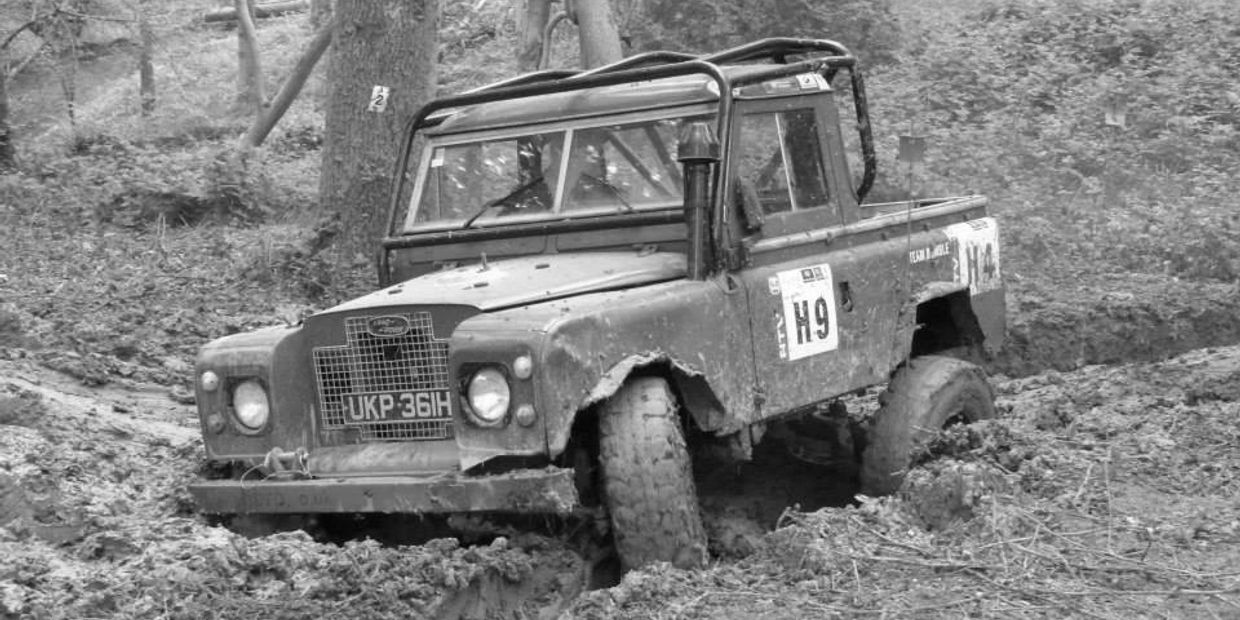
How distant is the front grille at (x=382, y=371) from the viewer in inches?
218

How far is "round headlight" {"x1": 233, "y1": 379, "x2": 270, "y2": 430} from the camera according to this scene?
5.82 metres

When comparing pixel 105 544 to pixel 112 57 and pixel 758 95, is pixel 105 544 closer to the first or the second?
pixel 758 95

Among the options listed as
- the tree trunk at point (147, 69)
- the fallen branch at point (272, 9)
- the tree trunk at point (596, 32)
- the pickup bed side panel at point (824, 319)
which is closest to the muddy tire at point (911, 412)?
the pickup bed side panel at point (824, 319)

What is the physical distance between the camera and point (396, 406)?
566 cm

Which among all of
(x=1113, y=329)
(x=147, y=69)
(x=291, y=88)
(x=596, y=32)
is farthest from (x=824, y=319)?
(x=147, y=69)

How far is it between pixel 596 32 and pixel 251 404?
6.92 metres

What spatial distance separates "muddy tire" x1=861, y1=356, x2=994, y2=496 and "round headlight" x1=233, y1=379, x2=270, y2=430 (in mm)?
2736

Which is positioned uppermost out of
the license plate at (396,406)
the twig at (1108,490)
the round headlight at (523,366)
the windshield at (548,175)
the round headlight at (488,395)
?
the windshield at (548,175)

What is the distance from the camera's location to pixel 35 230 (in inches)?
509

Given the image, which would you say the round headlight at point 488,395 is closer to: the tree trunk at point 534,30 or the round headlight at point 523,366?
the round headlight at point 523,366

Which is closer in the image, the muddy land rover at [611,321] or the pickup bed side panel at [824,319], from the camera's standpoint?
the muddy land rover at [611,321]

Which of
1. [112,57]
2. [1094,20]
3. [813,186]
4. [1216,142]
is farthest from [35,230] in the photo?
[112,57]

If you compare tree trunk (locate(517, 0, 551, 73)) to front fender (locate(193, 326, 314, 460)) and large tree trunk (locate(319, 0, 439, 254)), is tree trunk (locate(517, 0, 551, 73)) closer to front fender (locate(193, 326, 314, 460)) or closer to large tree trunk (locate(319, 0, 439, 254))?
large tree trunk (locate(319, 0, 439, 254))

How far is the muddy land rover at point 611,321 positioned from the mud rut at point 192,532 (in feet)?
0.76
